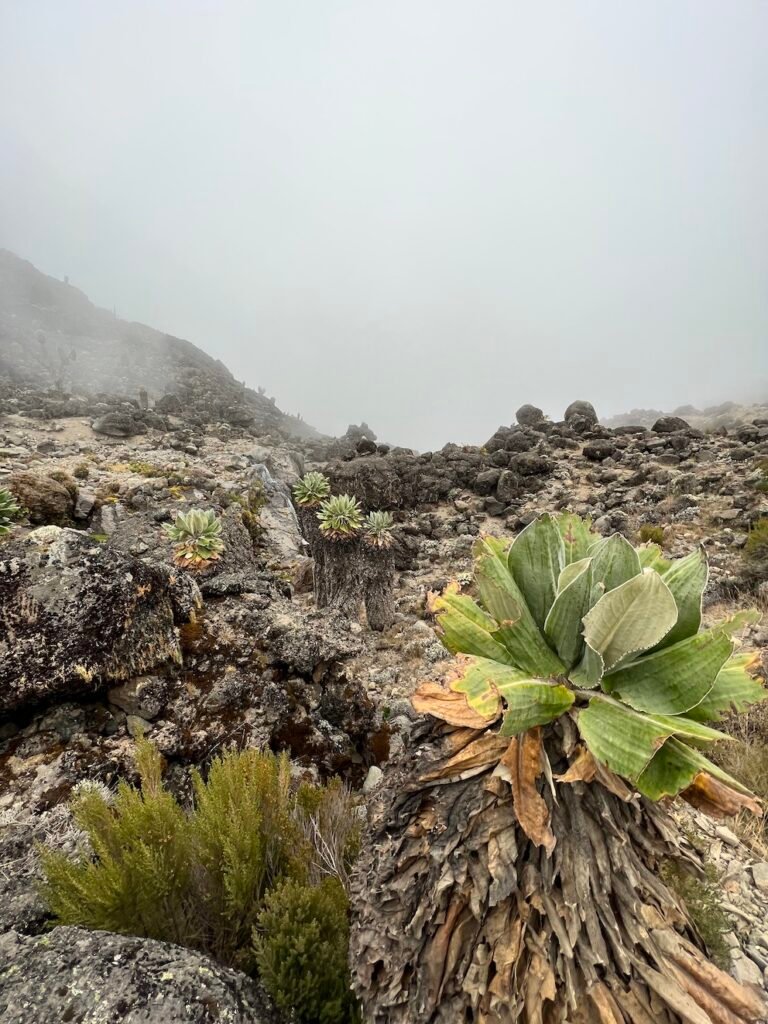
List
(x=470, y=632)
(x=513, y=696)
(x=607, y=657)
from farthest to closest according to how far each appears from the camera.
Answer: (x=470, y=632)
(x=607, y=657)
(x=513, y=696)

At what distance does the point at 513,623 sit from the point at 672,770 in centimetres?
54

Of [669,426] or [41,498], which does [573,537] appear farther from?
[669,426]

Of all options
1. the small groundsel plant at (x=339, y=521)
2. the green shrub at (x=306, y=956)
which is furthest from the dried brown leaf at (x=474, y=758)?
the small groundsel plant at (x=339, y=521)

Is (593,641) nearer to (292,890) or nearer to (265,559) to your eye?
(292,890)

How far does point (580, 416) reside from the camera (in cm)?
2497

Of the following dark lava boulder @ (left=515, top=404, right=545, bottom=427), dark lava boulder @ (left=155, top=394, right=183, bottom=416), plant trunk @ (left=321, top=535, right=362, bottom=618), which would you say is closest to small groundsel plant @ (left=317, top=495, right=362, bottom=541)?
plant trunk @ (left=321, top=535, right=362, bottom=618)

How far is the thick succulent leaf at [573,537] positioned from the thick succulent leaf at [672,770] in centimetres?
66

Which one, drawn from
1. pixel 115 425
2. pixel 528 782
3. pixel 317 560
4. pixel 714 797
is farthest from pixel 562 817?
pixel 115 425

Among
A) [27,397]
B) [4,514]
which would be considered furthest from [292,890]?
[27,397]

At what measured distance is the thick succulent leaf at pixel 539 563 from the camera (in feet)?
5.14

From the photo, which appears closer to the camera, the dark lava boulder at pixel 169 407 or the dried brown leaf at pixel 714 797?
the dried brown leaf at pixel 714 797

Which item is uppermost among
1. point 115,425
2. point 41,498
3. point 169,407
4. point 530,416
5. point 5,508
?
point 530,416

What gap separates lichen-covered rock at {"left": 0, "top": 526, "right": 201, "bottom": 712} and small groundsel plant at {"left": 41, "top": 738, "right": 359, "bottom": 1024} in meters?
1.15

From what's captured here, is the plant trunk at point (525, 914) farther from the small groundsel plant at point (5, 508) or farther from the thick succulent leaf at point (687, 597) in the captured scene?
the small groundsel plant at point (5, 508)
